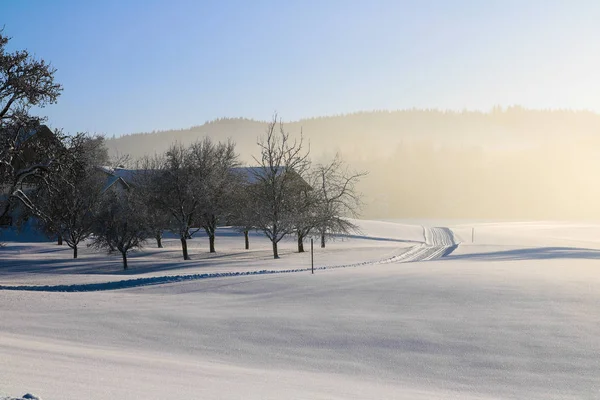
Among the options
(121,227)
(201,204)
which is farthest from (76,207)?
(201,204)

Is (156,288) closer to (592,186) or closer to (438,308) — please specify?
(438,308)

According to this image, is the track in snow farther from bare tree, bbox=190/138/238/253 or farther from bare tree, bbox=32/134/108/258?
bare tree, bbox=32/134/108/258

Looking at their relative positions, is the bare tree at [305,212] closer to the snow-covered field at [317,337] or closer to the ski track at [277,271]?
the ski track at [277,271]

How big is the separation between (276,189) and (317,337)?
2930 cm

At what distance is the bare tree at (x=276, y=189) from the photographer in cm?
4053

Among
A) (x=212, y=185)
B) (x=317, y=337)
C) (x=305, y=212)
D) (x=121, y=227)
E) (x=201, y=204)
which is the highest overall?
(x=212, y=185)

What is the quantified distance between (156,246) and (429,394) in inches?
1725

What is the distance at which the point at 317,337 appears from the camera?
1285 centimetres

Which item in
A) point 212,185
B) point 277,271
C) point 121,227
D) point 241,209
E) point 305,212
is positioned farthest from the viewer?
point 305,212

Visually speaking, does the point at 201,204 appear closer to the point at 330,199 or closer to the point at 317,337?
the point at 330,199

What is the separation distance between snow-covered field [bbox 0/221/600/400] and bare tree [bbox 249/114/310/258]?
60.5 ft

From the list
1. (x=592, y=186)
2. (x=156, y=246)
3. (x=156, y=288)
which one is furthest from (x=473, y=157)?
(x=156, y=288)

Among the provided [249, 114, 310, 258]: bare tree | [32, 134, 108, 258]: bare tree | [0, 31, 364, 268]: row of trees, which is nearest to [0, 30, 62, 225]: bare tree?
[32, 134, 108, 258]: bare tree

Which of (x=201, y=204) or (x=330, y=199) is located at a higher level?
(x=330, y=199)
